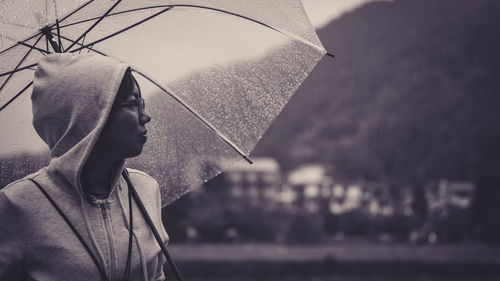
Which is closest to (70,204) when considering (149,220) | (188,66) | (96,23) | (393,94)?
(149,220)

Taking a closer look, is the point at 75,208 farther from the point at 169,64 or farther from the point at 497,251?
the point at 497,251

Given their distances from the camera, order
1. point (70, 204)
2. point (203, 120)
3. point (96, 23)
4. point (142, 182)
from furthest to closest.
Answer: point (203, 120) → point (96, 23) → point (142, 182) → point (70, 204)

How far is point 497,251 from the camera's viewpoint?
14867 mm

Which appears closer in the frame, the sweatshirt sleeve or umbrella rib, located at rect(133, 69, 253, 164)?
the sweatshirt sleeve

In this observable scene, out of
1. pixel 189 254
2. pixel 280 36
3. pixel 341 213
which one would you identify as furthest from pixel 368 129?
pixel 280 36

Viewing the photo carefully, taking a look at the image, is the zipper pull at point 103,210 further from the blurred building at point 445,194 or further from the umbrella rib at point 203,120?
the blurred building at point 445,194

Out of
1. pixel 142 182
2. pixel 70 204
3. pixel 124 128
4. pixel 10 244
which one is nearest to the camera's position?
pixel 10 244

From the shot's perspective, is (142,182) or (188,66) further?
(188,66)

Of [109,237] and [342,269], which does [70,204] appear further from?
[342,269]

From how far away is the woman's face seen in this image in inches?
72.7

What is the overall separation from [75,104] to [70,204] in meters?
0.31

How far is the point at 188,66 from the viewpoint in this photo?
2592 millimetres

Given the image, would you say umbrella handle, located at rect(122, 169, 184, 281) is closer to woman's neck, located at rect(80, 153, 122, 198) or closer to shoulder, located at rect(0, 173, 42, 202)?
woman's neck, located at rect(80, 153, 122, 198)

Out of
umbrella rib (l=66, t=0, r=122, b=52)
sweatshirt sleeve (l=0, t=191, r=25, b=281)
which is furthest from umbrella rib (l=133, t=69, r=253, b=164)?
sweatshirt sleeve (l=0, t=191, r=25, b=281)
